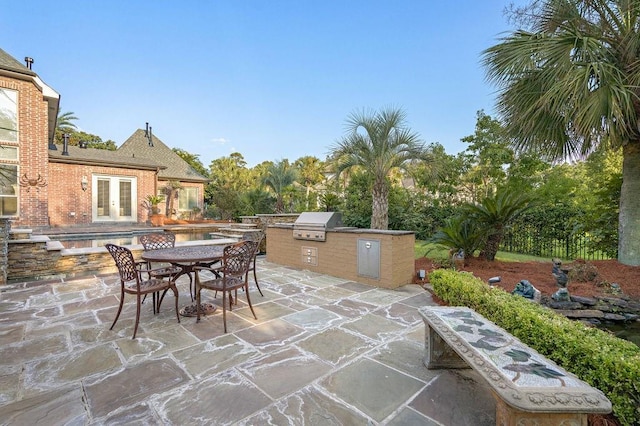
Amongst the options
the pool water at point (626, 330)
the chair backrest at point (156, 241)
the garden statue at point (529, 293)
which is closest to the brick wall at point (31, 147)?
the chair backrest at point (156, 241)

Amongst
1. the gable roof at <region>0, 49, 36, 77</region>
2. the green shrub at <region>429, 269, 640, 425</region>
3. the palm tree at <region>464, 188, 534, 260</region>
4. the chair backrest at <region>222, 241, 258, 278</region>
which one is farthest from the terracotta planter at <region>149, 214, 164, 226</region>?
the green shrub at <region>429, 269, 640, 425</region>

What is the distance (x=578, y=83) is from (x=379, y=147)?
181 inches

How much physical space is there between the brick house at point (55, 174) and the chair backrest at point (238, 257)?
715cm

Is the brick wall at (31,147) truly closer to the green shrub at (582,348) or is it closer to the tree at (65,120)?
the green shrub at (582,348)

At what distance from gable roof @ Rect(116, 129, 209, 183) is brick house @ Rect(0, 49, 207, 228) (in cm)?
5

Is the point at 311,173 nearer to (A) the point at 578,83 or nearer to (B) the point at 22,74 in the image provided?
(B) the point at 22,74

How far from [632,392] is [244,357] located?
2.67 metres

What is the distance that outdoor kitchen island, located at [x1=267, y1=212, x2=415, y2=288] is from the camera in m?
5.17

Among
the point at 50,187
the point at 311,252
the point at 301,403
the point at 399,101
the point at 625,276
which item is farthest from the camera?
the point at 50,187

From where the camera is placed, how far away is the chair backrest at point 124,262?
3271mm

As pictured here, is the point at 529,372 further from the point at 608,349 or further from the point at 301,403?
the point at 301,403

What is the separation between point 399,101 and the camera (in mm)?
8383

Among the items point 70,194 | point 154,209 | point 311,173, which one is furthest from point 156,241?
point 311,173

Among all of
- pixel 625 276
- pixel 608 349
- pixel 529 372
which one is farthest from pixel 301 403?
pixel 625 276
